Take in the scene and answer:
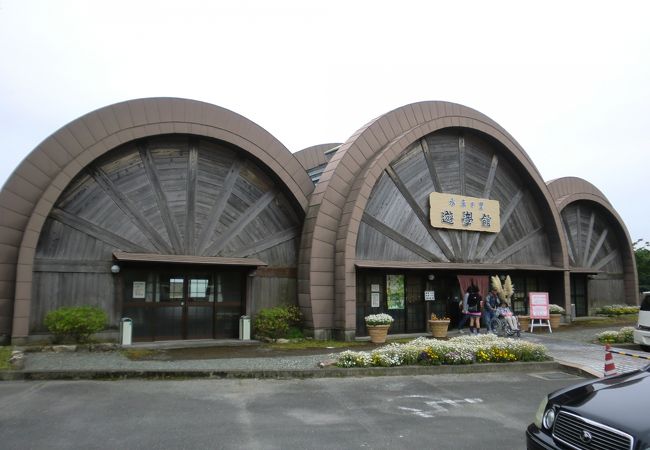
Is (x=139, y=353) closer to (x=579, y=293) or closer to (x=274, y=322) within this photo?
(x=274, y=322)

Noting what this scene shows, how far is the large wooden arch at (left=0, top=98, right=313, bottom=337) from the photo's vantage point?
13906 millimetres

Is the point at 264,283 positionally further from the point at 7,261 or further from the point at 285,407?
the point at 285,407

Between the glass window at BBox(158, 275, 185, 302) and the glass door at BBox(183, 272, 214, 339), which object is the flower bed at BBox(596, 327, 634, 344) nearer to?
the glass door at BBox(183, 272, 214, 339)

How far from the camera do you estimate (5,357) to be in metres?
11.6

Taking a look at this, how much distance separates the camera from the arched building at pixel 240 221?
1480 cm

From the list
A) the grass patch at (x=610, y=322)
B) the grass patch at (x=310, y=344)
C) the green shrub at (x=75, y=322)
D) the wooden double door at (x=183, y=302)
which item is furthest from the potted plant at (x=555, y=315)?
the green shrub at (x=75, y=322)

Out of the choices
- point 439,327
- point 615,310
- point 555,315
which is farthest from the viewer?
point 615,310

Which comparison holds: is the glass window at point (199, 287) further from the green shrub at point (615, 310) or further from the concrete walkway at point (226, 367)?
the green shrub at point (615, 310)

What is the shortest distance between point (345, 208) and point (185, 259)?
5591mm

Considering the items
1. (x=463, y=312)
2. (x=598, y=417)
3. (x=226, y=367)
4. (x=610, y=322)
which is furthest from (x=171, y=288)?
(x=610, y=322)

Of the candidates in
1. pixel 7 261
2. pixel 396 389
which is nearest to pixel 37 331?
pixel 7 261

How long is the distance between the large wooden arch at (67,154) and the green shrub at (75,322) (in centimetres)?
80

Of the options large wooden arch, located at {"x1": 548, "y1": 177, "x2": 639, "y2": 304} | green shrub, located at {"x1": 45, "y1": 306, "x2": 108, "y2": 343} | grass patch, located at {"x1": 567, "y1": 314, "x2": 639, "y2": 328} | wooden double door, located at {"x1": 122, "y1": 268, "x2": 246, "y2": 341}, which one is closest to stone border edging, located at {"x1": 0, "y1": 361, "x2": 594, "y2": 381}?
green shrub, located at {"x1": 45, "y1": 306, "x2": 108, "y2": 343}

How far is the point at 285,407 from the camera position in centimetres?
846
